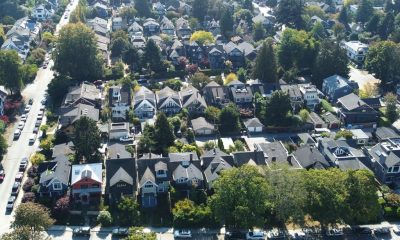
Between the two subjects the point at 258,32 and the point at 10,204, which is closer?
the point at 10,204

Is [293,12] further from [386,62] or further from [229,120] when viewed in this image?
[229,120]

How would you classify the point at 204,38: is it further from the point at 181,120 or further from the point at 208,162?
the point at 208,162

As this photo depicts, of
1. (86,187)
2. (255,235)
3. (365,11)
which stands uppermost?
(86,187)

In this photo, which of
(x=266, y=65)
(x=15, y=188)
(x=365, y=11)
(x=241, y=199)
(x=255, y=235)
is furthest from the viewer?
(x=365, y=11)

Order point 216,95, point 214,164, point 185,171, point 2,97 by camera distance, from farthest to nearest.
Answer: point 216,95
point 2,97
point 214,164
point 185,171

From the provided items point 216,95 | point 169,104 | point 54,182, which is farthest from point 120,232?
point 216,95
